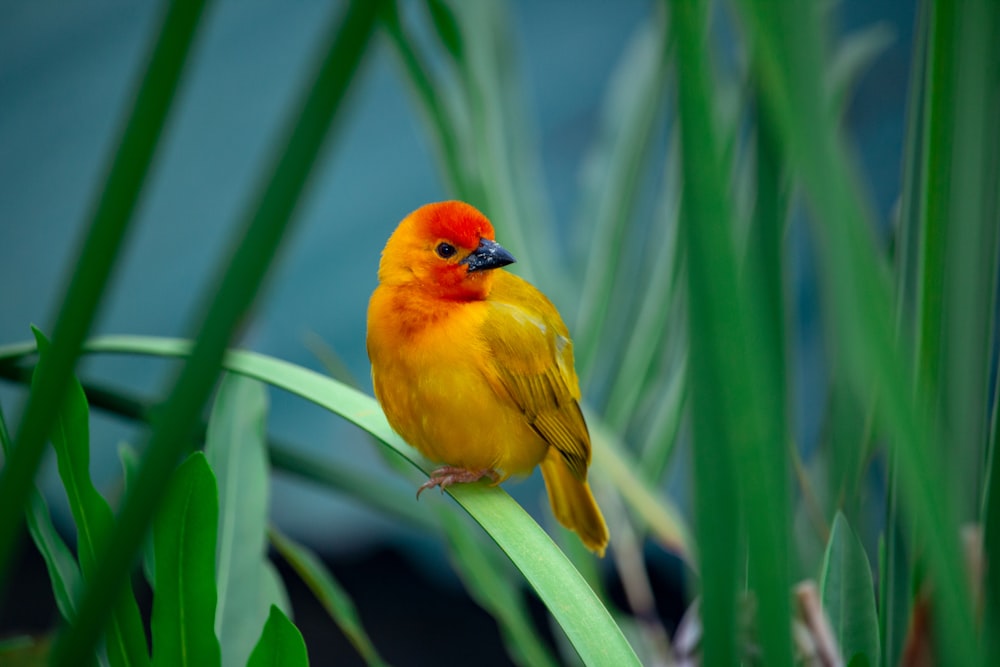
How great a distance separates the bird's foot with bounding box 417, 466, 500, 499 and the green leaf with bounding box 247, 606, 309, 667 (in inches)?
8.7

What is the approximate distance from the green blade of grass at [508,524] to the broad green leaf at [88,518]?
76 millimetres

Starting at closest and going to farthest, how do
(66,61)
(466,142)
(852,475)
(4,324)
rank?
(852,475) < (466,142) < (66,61) < (4,324)

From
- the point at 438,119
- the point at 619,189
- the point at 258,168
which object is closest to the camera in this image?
the point at 438,119

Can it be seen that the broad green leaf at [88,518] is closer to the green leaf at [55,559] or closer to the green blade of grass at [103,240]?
the green leaf at [55,559]

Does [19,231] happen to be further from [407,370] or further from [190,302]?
[407,370]

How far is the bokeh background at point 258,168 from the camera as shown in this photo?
7.50ft

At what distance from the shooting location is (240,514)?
2.71 feet

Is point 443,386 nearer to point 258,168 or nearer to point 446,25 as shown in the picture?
point 446,25

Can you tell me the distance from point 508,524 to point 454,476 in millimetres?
205

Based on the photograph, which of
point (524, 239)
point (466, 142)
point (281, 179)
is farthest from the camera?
point (524, 239)

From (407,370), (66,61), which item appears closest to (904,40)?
(407,370)

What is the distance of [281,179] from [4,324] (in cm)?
248

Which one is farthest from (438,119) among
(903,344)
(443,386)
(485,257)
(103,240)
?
(103,240)

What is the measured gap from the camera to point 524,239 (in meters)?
1.39
